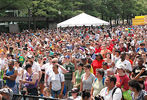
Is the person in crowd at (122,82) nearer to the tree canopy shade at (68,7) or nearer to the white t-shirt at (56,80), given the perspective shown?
the white t-shirt at (56,80)

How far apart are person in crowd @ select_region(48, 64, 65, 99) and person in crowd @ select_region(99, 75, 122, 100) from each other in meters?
2.16

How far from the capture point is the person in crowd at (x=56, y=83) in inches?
286

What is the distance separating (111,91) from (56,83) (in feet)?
7.94

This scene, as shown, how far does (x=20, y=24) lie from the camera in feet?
167

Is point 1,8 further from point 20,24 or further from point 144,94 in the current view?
point 144,94

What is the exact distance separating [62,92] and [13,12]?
46600mm

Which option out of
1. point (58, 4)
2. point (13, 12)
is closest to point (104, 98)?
point (58, 4)

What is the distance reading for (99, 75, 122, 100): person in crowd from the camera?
510cm

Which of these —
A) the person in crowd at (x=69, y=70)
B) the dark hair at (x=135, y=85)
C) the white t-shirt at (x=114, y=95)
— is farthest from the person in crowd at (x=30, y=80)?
the dark hair at (x=135, y=85)

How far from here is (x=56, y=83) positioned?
287 inches

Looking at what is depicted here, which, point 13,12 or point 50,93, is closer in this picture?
point 50,93

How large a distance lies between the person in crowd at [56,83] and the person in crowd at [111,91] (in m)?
2.16

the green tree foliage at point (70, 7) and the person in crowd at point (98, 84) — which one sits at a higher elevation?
the green tree foliage at point (70, 7)

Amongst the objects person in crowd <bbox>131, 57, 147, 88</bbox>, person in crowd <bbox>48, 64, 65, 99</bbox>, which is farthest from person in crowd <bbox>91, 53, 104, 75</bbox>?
person in crowd <bbox>131, 57, 147, 88</bbox>
